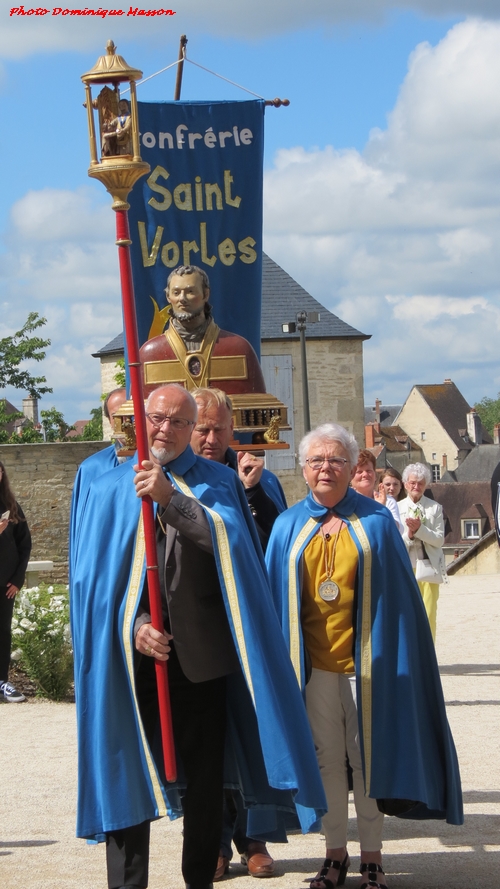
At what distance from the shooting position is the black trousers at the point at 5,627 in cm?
936

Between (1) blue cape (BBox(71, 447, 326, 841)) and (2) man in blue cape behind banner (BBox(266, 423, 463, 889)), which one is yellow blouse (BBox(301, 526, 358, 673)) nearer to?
(2) man in blue cape behind banner (BBox(266, 423, 463, 889))

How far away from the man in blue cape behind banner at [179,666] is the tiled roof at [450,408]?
88064 mm

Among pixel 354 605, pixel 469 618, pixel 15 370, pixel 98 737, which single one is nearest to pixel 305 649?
pixel 354 605

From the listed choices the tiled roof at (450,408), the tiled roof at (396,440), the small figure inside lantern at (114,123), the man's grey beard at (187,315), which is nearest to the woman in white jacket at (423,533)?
the man's grey beard at (187,315)

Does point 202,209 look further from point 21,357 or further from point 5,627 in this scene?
point 21,357

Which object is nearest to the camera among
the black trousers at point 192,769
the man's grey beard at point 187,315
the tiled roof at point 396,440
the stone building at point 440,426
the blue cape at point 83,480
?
the black trousers at point 192,769

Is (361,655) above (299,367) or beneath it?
beneath

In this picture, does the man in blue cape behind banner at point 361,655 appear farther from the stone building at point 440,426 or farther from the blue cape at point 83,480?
the stone building at point 440,426

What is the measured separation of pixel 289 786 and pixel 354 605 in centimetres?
102

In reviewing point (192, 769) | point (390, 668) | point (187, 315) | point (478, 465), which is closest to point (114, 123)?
point (187, 315)

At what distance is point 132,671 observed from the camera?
14.0 ft

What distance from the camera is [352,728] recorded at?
16.8ft

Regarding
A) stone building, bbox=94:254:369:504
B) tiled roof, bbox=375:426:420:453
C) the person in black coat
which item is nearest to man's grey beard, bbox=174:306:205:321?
the person in black coat

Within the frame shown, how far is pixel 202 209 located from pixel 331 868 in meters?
4.07
